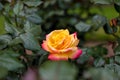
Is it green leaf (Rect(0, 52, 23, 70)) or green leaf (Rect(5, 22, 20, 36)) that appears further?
green leaf (Rect(5, 22, 20, 36))

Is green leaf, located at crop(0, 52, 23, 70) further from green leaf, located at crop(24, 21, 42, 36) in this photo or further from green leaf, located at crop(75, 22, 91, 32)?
green leaf, located at crop(75, 22, 91, 32)

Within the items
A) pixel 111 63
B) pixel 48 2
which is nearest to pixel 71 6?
pixel 48 2

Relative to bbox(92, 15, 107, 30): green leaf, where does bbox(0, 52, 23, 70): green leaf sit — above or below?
above

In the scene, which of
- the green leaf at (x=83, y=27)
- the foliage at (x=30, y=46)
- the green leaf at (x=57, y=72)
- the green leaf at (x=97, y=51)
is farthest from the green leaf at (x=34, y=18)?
the green leaf at (x=57, y=72)

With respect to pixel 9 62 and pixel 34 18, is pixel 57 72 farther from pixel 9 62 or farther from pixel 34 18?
pixel 34 18

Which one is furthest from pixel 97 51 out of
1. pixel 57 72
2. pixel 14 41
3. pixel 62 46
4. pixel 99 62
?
pixel 57 72

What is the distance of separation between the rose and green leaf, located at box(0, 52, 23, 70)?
4.8 inches

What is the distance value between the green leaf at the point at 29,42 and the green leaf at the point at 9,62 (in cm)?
13

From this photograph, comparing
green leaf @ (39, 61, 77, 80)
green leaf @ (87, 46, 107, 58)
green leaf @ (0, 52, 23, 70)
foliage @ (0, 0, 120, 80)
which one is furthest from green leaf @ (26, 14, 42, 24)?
green leaf @ (39, 61, 77, 80)

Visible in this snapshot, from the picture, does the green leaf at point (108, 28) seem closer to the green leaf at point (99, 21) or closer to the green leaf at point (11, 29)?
the green leaf at point (99, 21)

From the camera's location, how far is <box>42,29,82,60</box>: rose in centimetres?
101

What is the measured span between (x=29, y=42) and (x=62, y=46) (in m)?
0.12

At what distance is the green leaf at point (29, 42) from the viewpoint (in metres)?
1.07

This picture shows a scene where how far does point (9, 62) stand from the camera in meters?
0.92
